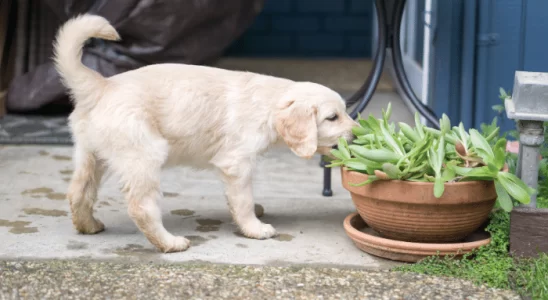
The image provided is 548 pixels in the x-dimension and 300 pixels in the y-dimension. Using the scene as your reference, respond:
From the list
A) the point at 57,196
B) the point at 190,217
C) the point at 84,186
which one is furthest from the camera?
the point at 57,196

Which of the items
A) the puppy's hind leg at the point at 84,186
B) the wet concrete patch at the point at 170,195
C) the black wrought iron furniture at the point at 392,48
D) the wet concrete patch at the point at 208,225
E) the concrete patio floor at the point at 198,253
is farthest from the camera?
the black wrought iron furniture at the point at 392,48

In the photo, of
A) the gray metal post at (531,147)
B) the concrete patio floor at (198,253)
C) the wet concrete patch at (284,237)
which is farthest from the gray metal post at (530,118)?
the wet concrete patch at (284,237)

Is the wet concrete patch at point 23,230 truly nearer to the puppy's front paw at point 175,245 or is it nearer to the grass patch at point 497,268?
the puppy's front paw at point 175,245

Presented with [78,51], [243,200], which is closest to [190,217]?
[243,200]

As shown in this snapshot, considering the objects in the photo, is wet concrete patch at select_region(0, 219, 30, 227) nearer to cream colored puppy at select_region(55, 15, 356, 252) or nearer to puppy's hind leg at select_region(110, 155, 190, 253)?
cream colored puppy at select_region(55, 15, 356, 252)

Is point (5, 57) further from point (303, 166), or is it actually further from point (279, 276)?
point (279, 276)

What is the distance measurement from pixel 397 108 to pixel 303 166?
1.45 meters

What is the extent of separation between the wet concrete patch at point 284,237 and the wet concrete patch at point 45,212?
3.27 ft

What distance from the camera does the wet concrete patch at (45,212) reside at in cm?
376

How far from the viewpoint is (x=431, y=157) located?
3129 millimetres

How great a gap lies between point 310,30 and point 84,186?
5545mm

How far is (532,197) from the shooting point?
3.17m

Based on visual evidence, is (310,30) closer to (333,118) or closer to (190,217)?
(190,217)

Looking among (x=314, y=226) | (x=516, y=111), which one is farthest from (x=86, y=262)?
(x=516, y=111)
